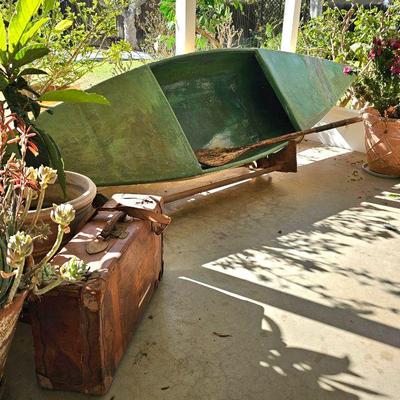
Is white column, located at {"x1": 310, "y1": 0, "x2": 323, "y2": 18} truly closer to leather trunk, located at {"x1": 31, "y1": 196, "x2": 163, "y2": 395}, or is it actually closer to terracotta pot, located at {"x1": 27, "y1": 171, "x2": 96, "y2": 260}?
terracotta pot, located at {"x1": 27, "y1": 171, "x2": 96, "y2": 260}

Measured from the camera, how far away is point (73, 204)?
171 centimetres

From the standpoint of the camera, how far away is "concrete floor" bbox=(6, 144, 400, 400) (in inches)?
60.2

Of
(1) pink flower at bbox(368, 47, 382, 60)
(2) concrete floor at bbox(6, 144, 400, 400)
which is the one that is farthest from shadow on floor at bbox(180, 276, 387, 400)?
(1) pink flower at bbox(368, 47, 382, 60)

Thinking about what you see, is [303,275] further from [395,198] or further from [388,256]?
[395,198]

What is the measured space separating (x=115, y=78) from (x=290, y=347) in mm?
1743

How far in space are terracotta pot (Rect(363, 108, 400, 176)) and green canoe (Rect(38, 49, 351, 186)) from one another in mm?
403

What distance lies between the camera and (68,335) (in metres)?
1.36

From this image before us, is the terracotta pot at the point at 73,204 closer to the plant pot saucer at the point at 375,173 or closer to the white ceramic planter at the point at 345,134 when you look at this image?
the plant pot saucer at the point at 375,173

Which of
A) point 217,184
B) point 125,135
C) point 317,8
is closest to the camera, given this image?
point 125,135

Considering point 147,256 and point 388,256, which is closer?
point 147,256

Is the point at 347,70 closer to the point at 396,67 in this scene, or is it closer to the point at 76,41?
the point at 396,67

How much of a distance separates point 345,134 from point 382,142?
93cm

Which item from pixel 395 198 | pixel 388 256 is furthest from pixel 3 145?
pixel 395 198

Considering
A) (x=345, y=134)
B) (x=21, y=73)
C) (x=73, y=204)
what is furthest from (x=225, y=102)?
(x=73, y=204)
